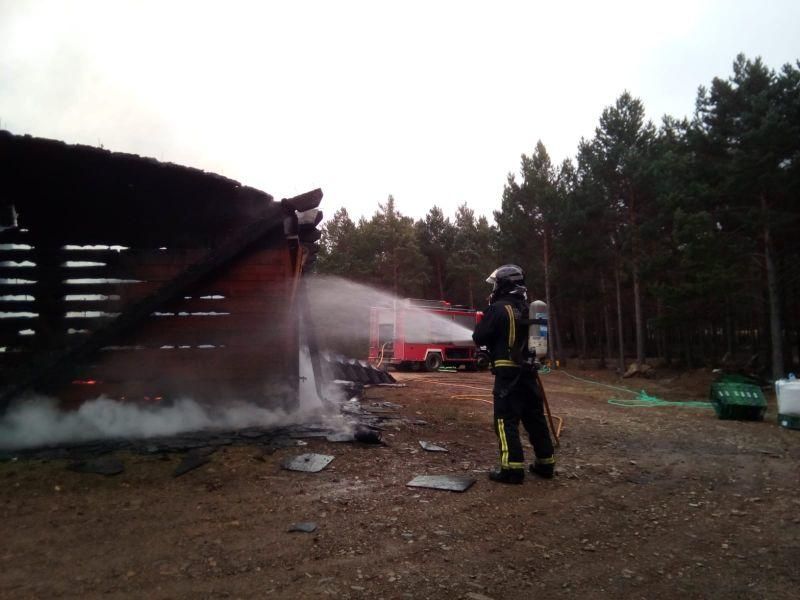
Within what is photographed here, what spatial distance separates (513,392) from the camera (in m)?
5.29

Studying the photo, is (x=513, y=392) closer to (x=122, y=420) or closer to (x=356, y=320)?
(x=122, y=420)

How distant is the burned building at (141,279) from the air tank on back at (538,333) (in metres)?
2.90

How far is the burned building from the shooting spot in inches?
220

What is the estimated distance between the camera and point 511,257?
31344 millimetres

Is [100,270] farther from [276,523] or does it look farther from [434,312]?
[434,312]

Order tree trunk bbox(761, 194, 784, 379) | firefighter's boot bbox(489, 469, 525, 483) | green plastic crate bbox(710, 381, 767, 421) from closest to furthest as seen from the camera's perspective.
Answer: firefighter's boot bbox(489, 469, 525, 483) < green plastic crate bbox(710, 381, 767, 421) < tree trunk bbox(761, 194, 784, 379)

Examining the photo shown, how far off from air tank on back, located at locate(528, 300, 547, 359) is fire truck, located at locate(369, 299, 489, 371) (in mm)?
17470

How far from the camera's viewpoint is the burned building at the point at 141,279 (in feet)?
18.3

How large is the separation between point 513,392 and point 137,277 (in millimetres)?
4436

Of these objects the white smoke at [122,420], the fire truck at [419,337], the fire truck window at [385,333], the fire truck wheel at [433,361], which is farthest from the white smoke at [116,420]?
the fire truck window at [385,333]

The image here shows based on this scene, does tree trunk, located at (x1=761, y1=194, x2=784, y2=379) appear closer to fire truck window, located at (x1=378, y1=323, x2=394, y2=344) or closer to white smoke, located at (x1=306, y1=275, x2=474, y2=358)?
white smoke, located at (x1=306, y1=275, x2=474, y2=358)

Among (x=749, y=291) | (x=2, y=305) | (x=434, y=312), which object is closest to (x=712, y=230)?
(x=749, y=291)

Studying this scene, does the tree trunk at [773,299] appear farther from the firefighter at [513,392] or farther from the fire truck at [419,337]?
the firefighter at [513,392]

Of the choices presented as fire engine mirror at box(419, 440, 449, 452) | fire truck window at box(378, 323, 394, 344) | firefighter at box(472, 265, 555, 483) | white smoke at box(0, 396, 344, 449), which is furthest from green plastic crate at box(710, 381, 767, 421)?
fire truck window at box(378, 323, 394, 344)
